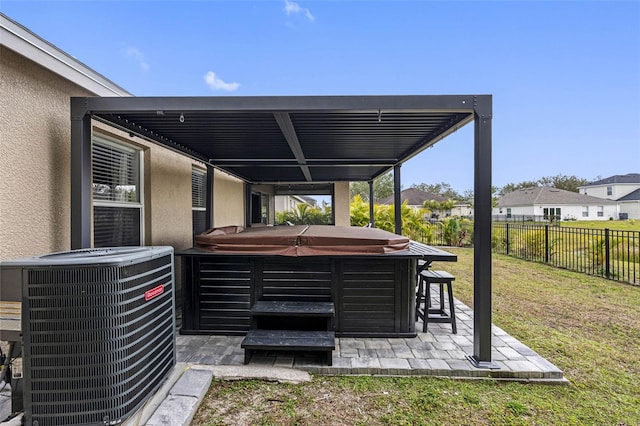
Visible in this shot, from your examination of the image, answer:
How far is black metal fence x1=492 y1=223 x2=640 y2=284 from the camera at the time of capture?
7.41 metres

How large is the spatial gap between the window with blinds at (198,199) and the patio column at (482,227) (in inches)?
196

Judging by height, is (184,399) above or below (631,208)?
below

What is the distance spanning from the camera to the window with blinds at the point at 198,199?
6257 millimetres

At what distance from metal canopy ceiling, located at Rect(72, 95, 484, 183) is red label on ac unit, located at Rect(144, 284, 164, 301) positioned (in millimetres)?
1676

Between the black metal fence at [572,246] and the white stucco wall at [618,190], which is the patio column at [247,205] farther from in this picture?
the white stucco wall at [618,190]

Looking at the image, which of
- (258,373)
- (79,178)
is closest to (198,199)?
(79,178)

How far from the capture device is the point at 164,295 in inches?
99.9

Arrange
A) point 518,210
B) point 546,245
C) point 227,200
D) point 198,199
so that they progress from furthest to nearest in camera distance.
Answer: point 518,210 → point 546,245 → point 227,200 → point 198,199

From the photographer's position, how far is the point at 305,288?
151 inches

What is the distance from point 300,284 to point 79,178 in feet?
8.15

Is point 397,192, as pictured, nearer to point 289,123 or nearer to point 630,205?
point 289,123

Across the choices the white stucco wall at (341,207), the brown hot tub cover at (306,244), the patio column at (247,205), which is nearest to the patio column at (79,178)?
the brown hot tub cover at (306,244)

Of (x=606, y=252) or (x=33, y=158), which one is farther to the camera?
(x=606, y=252)

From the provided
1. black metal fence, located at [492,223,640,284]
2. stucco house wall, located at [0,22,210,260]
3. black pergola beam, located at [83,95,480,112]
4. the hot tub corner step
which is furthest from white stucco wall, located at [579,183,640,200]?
stucco house wall, located at [0,22,210,260]
